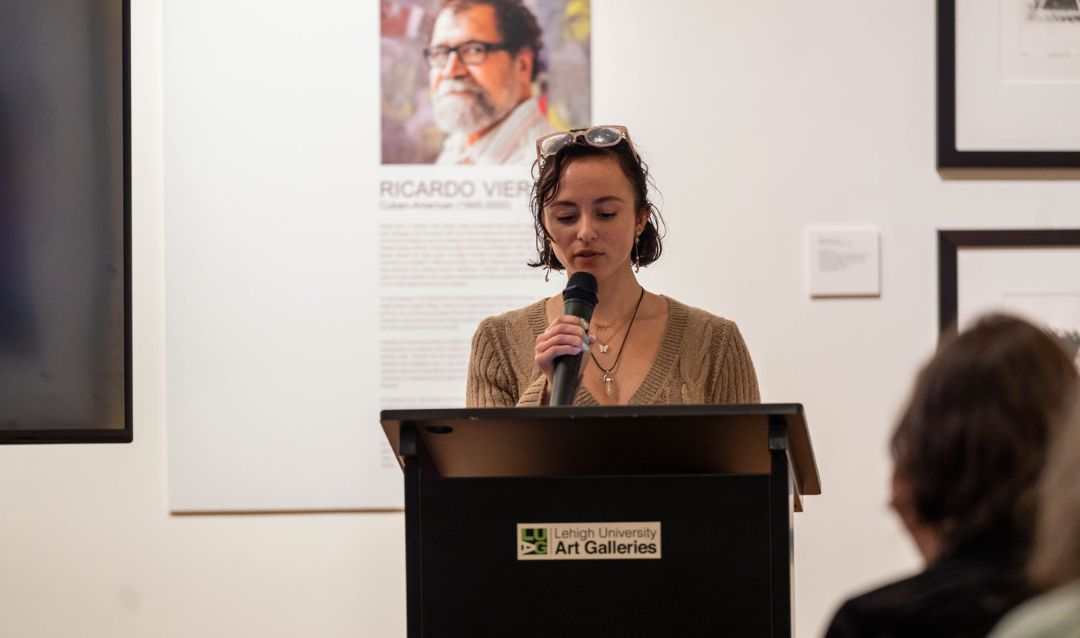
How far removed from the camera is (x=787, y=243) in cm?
303

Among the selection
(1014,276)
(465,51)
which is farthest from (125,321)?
(1014,276)

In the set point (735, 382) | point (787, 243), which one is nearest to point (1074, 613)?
point (735, 382)

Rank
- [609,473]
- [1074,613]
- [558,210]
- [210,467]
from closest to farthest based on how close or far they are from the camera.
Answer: [1074,613] → [609,473] → [558,210] → [210,467]

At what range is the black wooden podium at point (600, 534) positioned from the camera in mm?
1358

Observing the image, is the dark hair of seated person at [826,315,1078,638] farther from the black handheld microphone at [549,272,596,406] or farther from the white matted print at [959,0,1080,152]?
the white matted print at [959,0,1080,152]

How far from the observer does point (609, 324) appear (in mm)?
2217

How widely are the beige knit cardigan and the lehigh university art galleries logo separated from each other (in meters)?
0.70

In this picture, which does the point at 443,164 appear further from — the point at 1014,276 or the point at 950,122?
the point at 1014,276

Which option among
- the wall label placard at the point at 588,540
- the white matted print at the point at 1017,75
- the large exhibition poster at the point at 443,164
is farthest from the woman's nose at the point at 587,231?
the white matted print at the point at 1017,75

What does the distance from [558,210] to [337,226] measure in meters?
1.03

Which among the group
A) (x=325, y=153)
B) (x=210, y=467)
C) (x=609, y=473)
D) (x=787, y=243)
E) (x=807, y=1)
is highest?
(x=807, y=1)

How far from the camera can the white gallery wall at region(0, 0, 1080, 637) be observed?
3002mm

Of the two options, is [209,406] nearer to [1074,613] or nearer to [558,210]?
[558,210]

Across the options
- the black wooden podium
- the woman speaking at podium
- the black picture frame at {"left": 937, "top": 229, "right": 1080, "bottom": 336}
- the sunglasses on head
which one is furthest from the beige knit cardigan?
the black picture frame at {"left": 937, "top": 229, "right": 1080, "bottom": 336}
